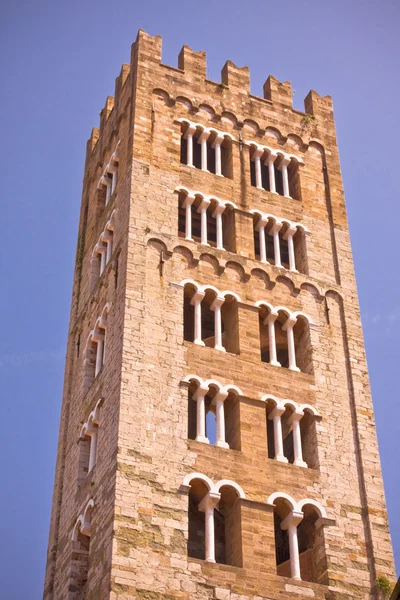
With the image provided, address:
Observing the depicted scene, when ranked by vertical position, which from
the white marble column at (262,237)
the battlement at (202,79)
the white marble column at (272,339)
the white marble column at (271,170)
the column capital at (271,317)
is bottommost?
the white marble column at (272,339)

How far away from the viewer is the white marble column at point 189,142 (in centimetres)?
3881

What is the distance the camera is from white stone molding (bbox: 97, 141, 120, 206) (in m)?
40.4

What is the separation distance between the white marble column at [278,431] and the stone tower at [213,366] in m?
0.11

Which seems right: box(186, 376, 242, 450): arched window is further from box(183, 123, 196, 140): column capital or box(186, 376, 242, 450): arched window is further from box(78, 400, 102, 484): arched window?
box(183, 123, 196, 140): column capital

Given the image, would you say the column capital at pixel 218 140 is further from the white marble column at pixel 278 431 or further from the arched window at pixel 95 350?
the white marble column at pixel 278 431

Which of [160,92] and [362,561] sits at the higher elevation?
[160,92]

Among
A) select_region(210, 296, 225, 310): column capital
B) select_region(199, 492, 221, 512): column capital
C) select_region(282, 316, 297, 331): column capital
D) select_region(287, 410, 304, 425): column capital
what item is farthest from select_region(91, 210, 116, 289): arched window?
select_region(199, 492, 221, 512): column capital

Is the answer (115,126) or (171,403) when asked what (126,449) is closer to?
(171,403)

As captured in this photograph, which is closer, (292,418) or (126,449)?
(126,449)

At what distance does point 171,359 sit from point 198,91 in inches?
520

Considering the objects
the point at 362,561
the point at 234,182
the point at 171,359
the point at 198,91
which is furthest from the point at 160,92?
the point at 362,561

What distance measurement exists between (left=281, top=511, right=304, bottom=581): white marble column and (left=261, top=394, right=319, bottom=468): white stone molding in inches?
71.5

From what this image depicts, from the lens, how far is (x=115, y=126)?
41.8 m

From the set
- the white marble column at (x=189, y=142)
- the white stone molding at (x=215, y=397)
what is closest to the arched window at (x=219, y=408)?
the white stone molding at (x=215, y=397)
